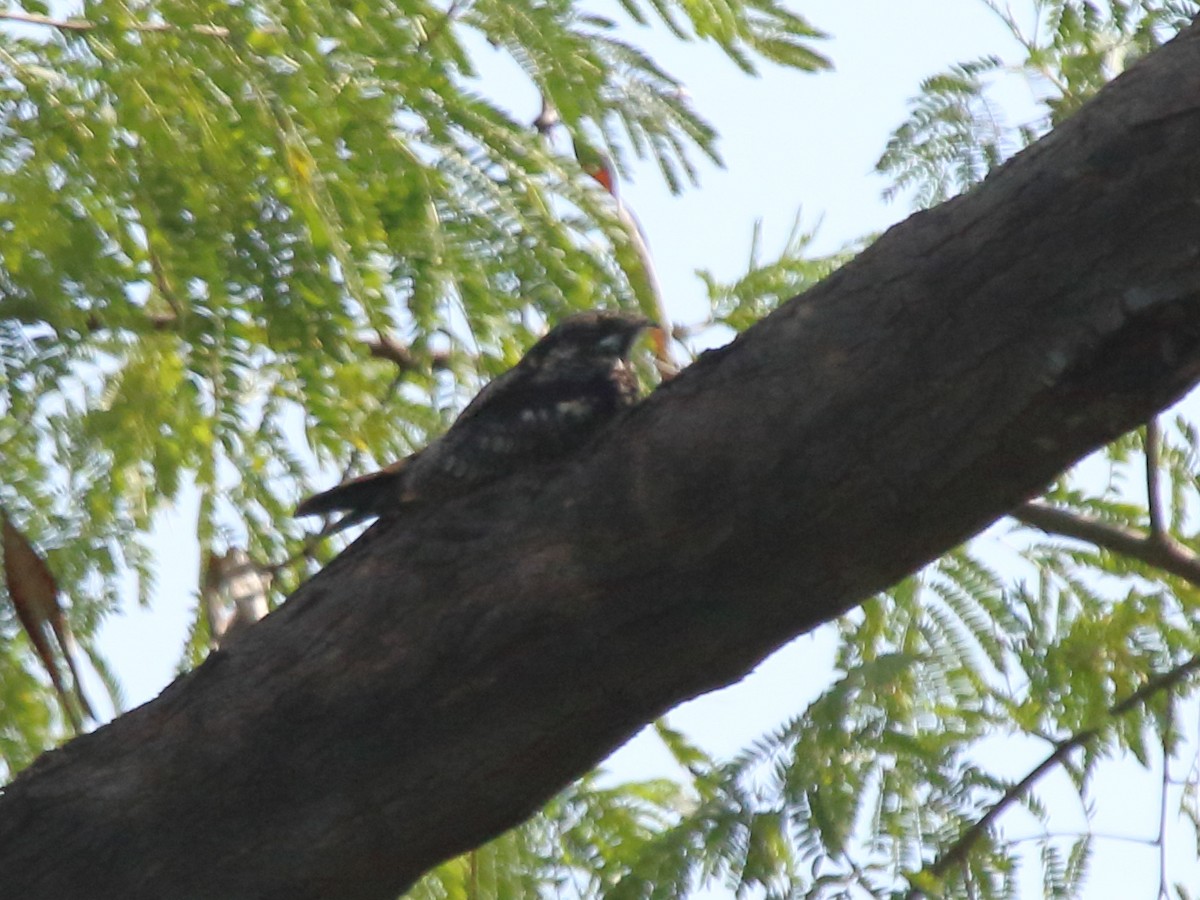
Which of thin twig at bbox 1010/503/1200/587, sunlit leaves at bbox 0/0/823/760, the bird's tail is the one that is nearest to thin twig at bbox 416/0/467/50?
sunlit leaves at bbox 0/0/823/760

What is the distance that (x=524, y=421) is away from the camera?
3.25m

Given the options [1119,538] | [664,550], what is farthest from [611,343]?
[1119,538]

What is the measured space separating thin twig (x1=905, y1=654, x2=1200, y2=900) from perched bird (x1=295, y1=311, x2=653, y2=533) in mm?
1107

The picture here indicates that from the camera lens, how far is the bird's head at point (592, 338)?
3.64m

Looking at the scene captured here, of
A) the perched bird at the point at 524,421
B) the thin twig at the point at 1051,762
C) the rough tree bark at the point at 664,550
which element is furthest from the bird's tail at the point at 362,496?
the thin twig at the point at 1051,762

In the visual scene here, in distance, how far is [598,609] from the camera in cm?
283

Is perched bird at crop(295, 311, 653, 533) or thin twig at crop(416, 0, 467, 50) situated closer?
perched bird at crop(295, 311, 653, 533)

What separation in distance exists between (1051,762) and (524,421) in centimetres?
132

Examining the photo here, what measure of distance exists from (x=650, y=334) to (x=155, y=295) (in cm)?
125

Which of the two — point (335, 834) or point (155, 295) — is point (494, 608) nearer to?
point (335, 834)

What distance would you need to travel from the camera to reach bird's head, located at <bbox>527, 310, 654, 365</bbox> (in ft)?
12.0

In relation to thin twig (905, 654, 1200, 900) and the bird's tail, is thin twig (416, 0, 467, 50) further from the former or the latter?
thin twig (905, 654, 1200, 900)

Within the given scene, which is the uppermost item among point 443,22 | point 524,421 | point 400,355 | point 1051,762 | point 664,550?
point 443,22

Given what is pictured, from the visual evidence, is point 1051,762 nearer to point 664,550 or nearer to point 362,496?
point 664,550
